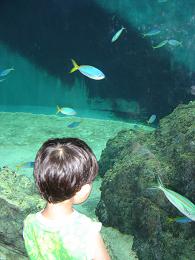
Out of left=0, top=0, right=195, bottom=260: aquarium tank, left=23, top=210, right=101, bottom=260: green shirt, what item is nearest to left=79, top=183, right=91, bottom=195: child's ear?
left=23, top=210, right=101, bottom=260: green shirt

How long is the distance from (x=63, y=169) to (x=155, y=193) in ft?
→ 8.53

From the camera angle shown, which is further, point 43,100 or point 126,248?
point 43,100

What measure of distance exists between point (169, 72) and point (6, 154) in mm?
6230

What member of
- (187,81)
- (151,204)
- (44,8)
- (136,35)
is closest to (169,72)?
(187,81)

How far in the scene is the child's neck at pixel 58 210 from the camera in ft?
6.24

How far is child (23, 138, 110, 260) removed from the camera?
1757 mm

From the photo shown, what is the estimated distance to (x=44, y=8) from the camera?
1384cm

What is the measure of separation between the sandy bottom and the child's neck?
113 inches

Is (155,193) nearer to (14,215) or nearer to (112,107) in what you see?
(14,215)

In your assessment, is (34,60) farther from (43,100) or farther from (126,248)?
(126,248)

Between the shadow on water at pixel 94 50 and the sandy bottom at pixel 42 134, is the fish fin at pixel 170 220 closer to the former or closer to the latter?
the sandy bottom at pixel 42 134

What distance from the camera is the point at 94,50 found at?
13.0 m

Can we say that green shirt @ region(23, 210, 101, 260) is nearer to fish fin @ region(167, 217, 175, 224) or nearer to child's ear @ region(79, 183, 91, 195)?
child's ear @ region(79, 183, 91, 195)

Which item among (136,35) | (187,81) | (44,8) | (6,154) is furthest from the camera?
(44,8)
